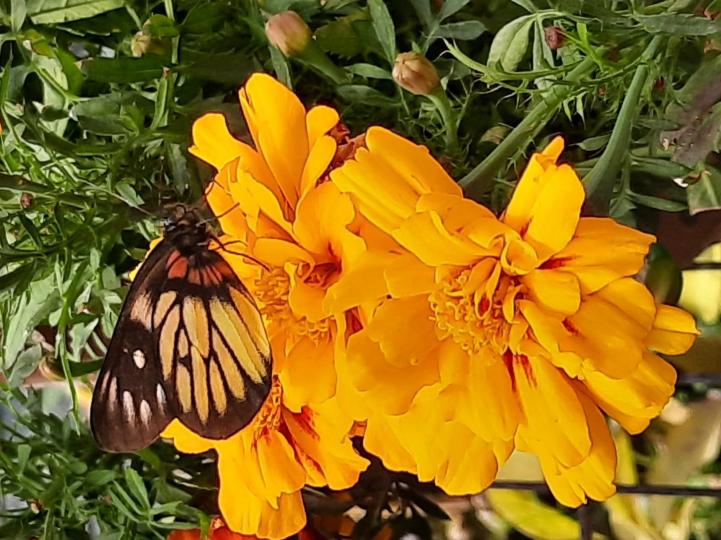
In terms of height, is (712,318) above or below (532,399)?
below

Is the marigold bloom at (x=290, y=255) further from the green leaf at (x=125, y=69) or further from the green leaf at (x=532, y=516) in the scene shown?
the green leaf at (x=532, y=516)

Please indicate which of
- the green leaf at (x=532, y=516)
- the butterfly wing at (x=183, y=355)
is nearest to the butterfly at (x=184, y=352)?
the butterfly wing at (x=183, y=355)

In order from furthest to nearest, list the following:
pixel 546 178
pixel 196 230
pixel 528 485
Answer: pixel 528 485 → pixel 196 230 → pixel 546 178

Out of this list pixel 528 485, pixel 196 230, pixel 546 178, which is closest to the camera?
pixel 546 178

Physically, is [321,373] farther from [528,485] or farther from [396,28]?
[528,485]

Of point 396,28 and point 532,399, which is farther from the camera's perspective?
point 396,28

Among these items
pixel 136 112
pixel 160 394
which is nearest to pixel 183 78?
pixel 136 112

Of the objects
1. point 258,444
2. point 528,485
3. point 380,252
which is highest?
point 380,252

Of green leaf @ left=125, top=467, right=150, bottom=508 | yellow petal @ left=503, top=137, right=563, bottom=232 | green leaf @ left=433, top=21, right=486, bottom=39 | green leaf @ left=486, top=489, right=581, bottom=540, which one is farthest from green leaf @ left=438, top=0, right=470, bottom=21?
green leaf @ left=486, top=489, right=581, bottom=540
